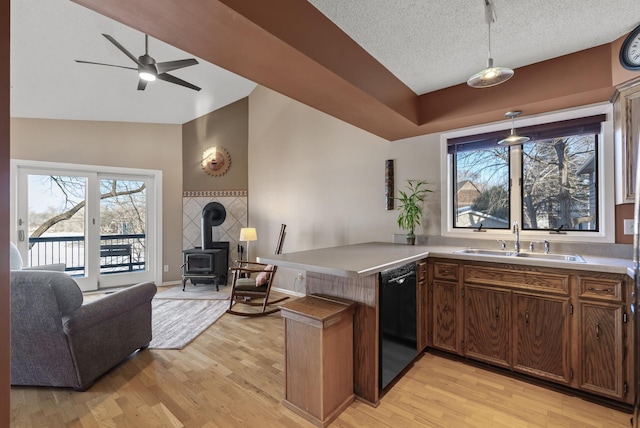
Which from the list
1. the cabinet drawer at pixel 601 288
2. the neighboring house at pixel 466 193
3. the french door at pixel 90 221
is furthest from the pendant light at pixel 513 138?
the french door at pixel 90 221

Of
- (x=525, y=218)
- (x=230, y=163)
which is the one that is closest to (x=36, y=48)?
(x=230, y=163)

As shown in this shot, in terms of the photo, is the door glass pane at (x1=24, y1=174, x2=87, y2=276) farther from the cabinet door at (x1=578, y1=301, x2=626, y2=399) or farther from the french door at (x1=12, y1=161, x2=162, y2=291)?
the cabinet door at (x1=578, y1=301, x2=626, y2=399)

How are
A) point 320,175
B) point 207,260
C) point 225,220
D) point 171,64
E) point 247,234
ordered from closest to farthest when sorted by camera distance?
point 171,64
point 320,175
point 247,234
point 207,260
point 225,220

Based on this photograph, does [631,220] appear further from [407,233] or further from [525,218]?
[407,233]

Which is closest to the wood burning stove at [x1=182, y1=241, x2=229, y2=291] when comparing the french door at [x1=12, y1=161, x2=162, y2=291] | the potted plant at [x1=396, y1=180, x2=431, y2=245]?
the french door at [x1=12, y1=161, x2=162, y2=291]

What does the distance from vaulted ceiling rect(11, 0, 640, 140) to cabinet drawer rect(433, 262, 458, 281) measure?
1421 millimetres

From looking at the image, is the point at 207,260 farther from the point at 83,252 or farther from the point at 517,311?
the point at 517,311

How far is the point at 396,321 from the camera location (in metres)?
2.15

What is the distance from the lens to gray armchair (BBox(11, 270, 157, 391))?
6.35ft

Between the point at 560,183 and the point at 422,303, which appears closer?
the point at 422,303

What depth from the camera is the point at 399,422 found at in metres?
1.77

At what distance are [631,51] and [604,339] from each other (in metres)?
1.96

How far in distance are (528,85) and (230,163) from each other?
4688 mm

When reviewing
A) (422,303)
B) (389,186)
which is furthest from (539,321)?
(389,186)
